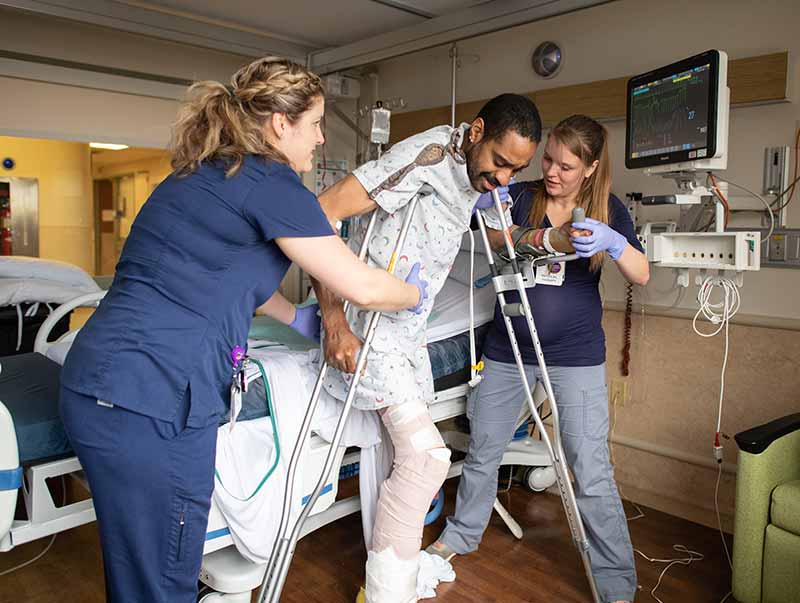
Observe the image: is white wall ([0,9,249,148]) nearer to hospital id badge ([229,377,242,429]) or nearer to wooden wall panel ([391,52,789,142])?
wooden wall panel ([391,52,789,142])

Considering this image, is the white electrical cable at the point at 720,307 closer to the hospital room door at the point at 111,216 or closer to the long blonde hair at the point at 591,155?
the long blonde hair at the point at 591,155

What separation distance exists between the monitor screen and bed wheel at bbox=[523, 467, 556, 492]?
4.81ft

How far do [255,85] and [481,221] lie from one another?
0.97 m

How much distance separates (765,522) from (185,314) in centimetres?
198

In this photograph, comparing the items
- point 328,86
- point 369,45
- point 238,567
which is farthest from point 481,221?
point 328,86

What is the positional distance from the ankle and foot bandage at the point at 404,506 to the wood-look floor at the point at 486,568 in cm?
43

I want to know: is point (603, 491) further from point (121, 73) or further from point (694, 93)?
point (121, 73)

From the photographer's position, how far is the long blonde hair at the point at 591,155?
233 cm

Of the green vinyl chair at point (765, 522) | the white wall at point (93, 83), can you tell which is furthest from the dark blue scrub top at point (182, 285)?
the white wall at point (93, 83)

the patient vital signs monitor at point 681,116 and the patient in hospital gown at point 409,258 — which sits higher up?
the patient vital signs monitor at point 681,116

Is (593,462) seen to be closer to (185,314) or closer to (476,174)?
(476,174)

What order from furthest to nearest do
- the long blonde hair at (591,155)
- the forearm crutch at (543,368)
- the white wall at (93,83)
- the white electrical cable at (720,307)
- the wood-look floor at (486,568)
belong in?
the white wall at (93,83)
the white electrical cable at (720,307)
the wood-look floor at (486,568)
the long blonde hair at (591,155)
the forearm crutch at (543,368)

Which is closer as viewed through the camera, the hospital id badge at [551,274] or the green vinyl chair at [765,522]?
the green vinyl chair at [765,522]

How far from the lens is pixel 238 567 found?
2.02 m
